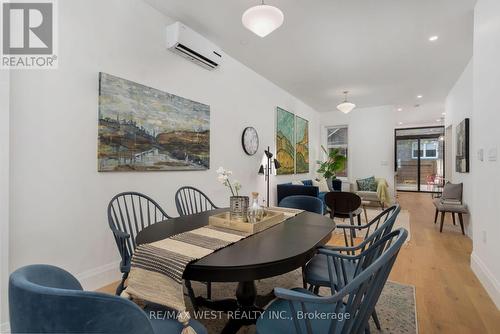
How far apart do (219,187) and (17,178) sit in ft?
7.54

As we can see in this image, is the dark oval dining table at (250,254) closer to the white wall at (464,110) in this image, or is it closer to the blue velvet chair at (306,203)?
the blue velvet chair at (306,203)

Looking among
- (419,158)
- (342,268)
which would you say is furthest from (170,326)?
(419,158)

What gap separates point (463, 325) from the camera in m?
1.83

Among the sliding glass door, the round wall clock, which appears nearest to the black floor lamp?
the round wall clock

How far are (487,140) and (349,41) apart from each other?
2.02 meters

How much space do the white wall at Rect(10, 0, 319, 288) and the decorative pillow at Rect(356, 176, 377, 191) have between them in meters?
5.33

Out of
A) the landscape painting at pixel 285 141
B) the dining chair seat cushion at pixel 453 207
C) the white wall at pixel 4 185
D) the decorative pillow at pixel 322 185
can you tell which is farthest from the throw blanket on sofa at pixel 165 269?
the decorative pillow at pixel 322 185

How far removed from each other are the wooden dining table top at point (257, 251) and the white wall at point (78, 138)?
3.15 feet

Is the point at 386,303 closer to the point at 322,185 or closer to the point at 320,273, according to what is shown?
the point at 320,273

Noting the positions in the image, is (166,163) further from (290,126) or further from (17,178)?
(290,126)

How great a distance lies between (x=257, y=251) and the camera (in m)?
1.24

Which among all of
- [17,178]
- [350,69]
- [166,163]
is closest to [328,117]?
[350,69]

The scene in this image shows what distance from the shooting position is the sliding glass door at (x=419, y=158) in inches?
377

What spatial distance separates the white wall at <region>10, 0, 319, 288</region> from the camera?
6.01 ft
